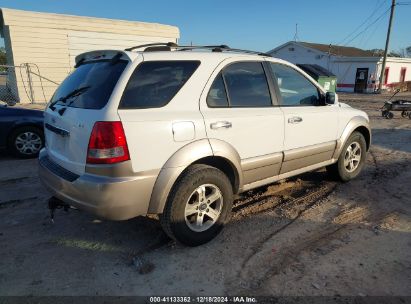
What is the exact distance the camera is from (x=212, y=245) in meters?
Answer: 3.60

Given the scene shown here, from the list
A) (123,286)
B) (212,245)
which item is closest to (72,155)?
(123,286)

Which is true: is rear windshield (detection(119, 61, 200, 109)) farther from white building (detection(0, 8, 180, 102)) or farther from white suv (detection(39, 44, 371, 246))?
white building (detection(0, 8, 180, 102))

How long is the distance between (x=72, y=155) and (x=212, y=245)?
1.63 m

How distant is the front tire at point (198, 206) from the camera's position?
3.27m

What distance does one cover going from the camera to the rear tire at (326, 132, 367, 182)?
5238mm

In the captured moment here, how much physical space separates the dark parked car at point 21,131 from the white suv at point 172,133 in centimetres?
369

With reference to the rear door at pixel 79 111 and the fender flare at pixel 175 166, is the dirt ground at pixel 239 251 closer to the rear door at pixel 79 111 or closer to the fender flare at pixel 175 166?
the fender flare at pixel 175 166

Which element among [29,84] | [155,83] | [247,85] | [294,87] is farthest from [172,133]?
[29,84]

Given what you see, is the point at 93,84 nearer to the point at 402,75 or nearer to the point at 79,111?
the point at 79,111

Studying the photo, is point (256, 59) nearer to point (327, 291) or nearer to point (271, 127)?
point (271, 127)

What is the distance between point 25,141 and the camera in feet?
23.1

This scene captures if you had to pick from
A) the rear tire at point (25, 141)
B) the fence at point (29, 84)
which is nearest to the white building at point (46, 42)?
the fence at point (29, 84)

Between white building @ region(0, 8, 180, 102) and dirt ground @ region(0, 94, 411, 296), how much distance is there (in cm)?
1094

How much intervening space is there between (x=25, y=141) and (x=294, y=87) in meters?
5.43
